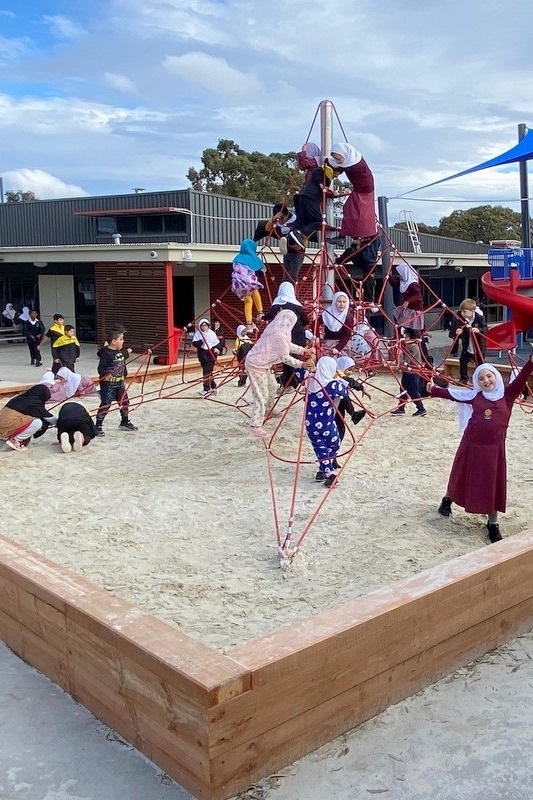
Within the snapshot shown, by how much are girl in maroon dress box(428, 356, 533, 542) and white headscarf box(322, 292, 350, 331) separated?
8.85 ft

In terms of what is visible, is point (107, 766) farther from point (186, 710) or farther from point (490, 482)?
point (490, 482)

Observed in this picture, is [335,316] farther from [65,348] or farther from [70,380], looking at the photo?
[65,348]

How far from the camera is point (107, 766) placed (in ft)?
9.71

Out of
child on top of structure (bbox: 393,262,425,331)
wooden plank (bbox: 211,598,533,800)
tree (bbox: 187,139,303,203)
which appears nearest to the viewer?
wooden plank (bbox: 211,598,533,800)

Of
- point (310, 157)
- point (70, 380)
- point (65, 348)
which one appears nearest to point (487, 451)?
point (310, 157)

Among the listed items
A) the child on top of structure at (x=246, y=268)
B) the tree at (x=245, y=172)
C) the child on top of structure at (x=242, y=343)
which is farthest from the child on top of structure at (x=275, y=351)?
the tree at (x=245, y=172)

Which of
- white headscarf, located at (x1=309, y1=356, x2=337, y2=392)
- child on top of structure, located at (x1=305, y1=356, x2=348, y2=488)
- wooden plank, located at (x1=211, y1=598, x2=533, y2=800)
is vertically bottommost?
wooden plank, located at (x1=211, y1=598, x2=533, y2=800)

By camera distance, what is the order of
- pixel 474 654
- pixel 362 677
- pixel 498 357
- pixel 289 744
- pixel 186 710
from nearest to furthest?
pixel 186 710
pixel 289 744
pixel 362 677
pixel 474 654
pixel 498 357

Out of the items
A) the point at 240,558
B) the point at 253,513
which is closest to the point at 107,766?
the point at 240,558

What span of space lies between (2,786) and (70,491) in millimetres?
3809

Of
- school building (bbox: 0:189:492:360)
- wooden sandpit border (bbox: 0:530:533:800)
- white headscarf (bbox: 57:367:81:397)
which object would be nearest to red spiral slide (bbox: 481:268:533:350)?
wooden sandpit border (bbox: 0:530:533:800)

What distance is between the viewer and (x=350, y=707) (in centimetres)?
314

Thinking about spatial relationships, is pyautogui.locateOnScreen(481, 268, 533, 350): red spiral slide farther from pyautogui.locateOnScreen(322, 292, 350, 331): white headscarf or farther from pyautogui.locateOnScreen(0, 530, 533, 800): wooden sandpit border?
pyautogui.locateOnScreen(0, 530, 533, 800): wooden sandpit border

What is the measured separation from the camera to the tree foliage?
43062 mm
